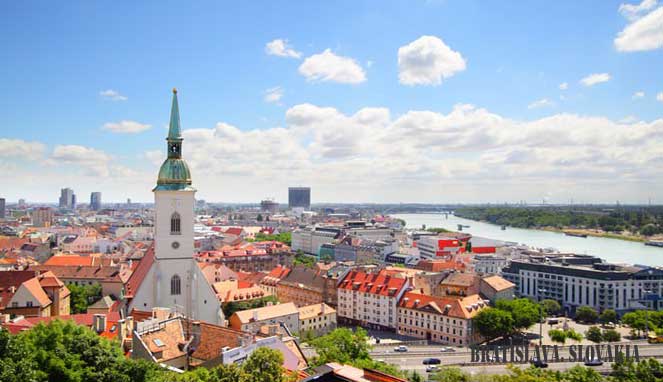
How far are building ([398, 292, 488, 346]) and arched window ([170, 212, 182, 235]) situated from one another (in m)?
27.2

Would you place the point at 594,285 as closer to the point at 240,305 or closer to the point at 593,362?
the point at 593,362

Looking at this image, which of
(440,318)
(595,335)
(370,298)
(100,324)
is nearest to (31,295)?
(100,324)

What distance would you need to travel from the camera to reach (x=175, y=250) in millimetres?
34031

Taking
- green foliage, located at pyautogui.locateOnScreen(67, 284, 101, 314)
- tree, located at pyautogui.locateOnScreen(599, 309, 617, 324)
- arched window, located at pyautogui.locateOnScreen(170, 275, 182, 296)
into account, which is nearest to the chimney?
arched window, located at pyautogui.locateOnScreen(170, 275, 182, 296)

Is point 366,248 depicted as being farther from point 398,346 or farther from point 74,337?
point 74,337

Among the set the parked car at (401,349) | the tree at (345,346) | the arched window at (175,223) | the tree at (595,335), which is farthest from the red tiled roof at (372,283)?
the arched window at (175,223)

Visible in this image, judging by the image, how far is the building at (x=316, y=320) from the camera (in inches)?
1967

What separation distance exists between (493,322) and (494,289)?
14.9 meters

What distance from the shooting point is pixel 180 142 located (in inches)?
1359

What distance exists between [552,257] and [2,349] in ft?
261

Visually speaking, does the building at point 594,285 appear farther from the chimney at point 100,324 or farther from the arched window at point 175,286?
the chimney at point 100,324

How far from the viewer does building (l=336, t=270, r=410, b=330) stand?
2179 inches

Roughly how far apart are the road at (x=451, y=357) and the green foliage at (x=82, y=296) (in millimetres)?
26605

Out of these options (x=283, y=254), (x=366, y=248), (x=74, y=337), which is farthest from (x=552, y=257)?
(x=74, y=337)
